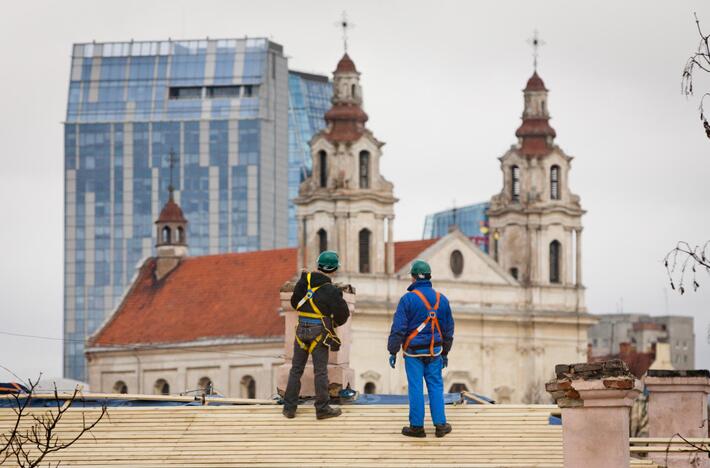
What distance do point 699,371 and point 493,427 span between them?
6.03ft

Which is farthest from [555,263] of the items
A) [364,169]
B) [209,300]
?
[209,300]

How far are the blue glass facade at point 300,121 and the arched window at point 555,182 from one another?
72464 millimetres

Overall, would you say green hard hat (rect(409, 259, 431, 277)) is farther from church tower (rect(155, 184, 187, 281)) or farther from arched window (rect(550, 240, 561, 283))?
church tower (rect(155, 184, 187, 281))

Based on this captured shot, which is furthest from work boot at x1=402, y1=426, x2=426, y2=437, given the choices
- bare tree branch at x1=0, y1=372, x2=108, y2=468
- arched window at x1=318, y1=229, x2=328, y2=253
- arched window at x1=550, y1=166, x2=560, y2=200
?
arched window at x1=550, y1=166, x2=560, y2=200

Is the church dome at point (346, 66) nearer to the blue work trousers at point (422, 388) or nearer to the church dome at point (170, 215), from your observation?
the church dome at point (170, 215)

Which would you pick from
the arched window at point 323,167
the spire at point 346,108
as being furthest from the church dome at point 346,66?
the arched window at point 323,167

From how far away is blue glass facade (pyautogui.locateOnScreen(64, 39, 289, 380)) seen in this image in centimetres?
16188

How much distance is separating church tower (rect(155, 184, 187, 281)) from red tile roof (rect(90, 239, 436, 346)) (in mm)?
449

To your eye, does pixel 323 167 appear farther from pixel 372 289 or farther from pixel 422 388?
pixel 422 388

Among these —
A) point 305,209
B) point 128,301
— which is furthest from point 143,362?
point 305,209

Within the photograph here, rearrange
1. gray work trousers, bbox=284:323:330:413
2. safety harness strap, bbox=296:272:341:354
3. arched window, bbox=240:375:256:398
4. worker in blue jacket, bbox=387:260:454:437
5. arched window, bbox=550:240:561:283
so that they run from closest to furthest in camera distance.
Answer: worker in blue jacket, bbox=387:260:454:437 → gray work trousers, bbox=284:323:330:413 → safety harness strap, bbox=296:272:341:354 → arched window, bbox=240:375:256:398 → arched window, bbox=550:240:561:283

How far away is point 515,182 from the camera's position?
93.4 meters

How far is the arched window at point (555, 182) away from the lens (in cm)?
9312

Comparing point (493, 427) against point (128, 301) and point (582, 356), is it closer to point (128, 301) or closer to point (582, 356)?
point (582, 356)
